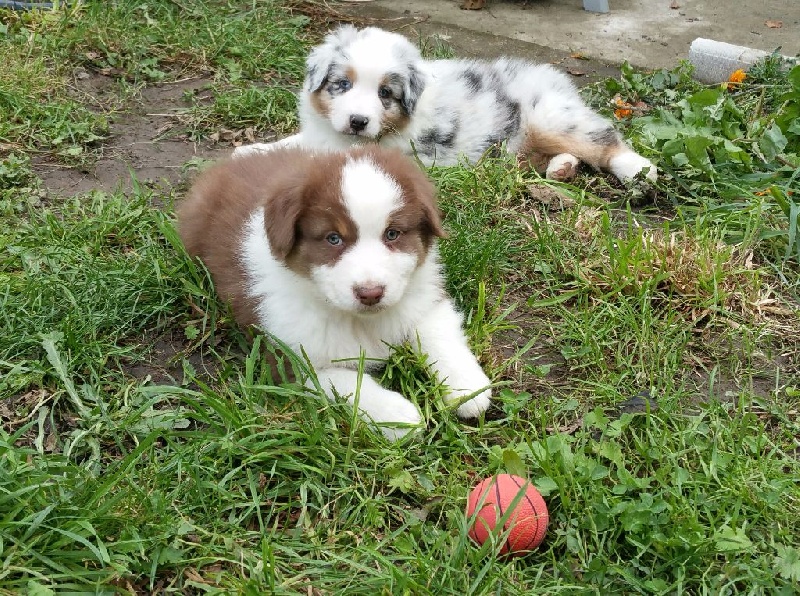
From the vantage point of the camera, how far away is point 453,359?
135 inches

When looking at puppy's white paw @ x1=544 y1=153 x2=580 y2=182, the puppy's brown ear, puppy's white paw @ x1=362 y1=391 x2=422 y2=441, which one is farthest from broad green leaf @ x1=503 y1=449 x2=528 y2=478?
puppy's white paw @ x1=544 y1=153 x2=580 y2=182

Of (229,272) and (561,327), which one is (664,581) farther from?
(229,272)

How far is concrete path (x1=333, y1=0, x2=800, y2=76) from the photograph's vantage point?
7219 mm

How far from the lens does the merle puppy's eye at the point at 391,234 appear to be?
3.22 meters

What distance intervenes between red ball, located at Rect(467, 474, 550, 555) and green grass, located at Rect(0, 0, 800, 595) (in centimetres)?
7

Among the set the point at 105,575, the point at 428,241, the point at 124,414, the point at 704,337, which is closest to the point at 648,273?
the point at 704,337

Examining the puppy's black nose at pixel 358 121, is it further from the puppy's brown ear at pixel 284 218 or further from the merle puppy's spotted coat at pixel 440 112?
the puppy's brown ear at pixel 284 218

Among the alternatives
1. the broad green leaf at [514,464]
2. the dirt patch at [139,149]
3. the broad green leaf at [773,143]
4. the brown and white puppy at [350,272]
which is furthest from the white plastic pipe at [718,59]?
the broad green leaf at [514,464]

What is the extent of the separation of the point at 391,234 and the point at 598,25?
534 cm

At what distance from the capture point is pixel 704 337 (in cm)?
376

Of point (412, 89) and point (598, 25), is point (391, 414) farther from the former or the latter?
point (598, 25)

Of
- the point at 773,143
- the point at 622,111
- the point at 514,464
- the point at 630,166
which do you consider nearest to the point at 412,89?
the point at 630,166

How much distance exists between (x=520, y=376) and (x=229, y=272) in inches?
52.9

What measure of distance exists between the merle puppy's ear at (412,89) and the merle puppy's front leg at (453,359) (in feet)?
6.43
